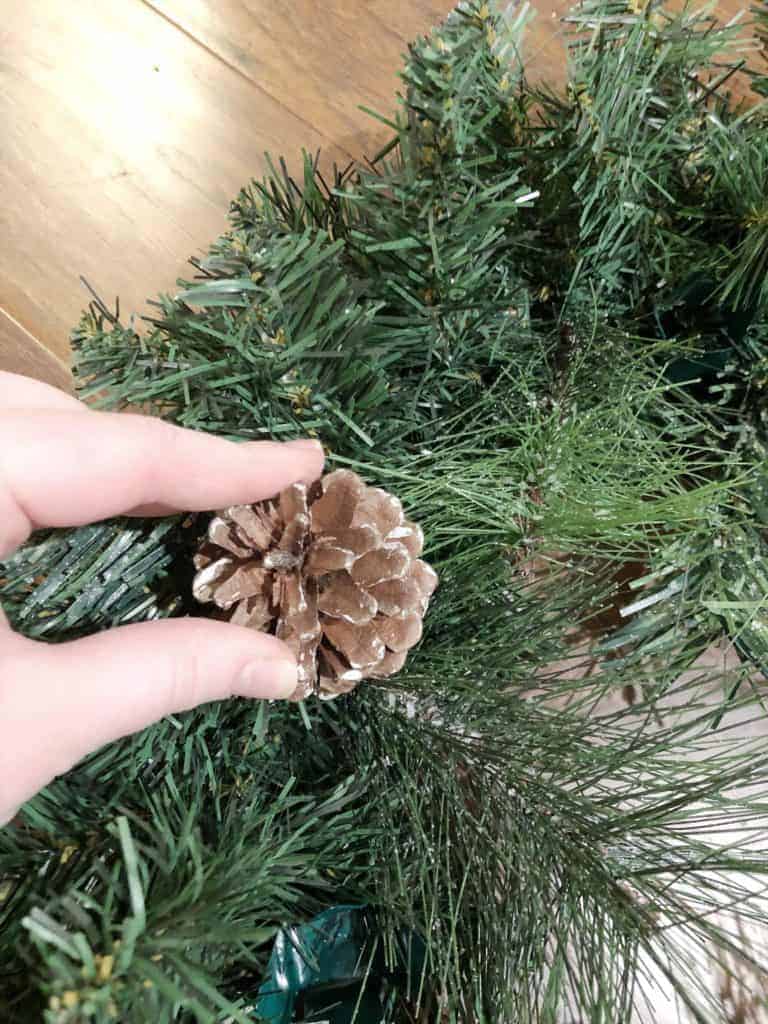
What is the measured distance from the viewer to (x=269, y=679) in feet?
0.89

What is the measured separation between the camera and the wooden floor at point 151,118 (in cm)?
48

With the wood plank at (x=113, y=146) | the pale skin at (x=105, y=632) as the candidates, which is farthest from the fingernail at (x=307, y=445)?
the wood plank at (x=113, y=146)

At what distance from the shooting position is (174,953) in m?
0.18

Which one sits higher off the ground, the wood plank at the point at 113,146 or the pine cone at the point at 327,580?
the wood plank at the point at 113,146

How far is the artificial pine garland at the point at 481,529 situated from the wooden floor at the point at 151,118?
6.8 inches

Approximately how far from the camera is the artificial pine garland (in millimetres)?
268

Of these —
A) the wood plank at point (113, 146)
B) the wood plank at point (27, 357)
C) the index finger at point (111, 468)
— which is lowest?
the index finger at point (111, 468)

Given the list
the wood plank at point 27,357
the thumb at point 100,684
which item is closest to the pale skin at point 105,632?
the thumb at point 100,684

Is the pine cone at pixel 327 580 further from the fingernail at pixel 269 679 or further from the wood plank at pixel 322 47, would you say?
the wood plank at pixel 322 47

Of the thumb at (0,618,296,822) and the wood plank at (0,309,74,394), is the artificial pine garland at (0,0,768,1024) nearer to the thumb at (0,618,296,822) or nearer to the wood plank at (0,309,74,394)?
the thumb at (0,618,296,822)

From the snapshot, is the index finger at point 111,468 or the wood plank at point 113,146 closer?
the index finger at point 111,468

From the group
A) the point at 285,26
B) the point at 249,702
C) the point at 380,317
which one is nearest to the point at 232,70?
the point at 285,26

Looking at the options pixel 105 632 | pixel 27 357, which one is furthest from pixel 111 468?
pixel 27 357

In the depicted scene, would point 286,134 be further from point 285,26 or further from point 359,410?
point 359,410
